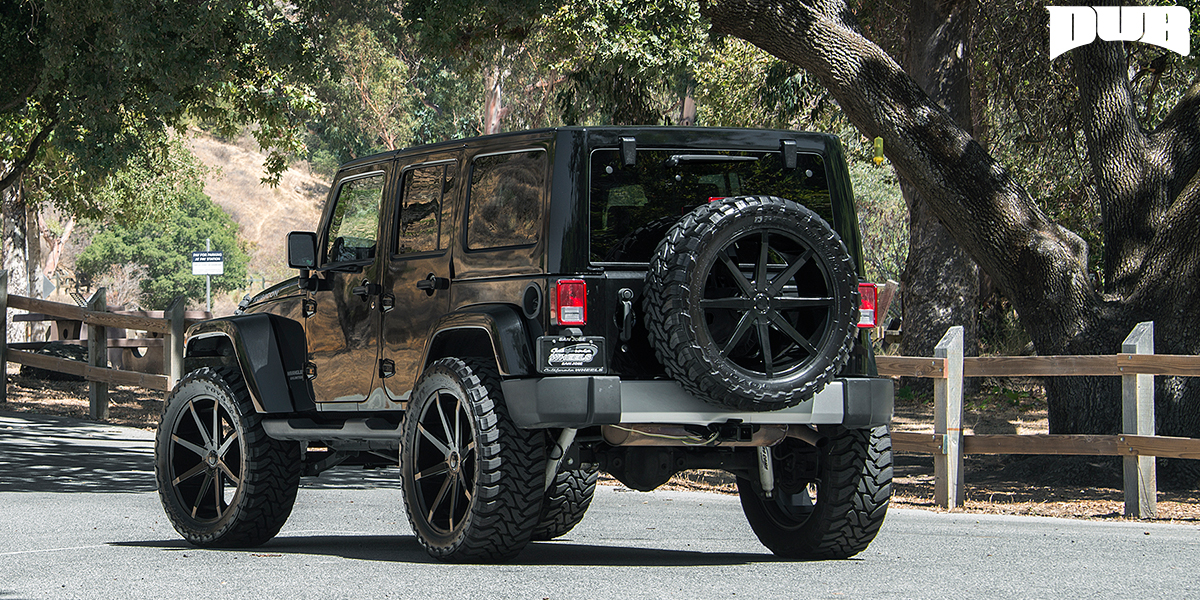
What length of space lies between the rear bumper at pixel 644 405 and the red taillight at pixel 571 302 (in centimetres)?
28

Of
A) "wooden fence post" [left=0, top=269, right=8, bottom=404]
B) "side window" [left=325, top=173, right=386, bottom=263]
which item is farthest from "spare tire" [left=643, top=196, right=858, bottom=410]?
"wooden fence post" [left=0, top=269, right=8, bottom=404]

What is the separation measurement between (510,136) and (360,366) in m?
1.72

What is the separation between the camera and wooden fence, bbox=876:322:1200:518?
1039 cm

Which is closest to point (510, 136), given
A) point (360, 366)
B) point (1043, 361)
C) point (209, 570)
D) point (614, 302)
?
point (614, 302)

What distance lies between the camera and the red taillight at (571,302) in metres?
6.51

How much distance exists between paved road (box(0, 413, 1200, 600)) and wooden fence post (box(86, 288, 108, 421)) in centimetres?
642

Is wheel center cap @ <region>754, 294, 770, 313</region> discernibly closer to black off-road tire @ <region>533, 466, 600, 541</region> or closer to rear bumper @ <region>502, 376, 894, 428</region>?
rear bumper @ <region>502, 376, 894, 428</region>

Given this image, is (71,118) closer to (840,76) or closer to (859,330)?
(840,76)

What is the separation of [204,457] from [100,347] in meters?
10.5

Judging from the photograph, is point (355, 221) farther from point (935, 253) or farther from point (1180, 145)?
point (935, 253)

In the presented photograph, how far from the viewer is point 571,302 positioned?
6.53m

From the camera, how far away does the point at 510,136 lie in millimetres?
7109

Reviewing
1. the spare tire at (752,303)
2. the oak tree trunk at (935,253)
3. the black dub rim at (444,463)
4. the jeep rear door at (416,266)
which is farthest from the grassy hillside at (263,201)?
the spare tire at (752,303)

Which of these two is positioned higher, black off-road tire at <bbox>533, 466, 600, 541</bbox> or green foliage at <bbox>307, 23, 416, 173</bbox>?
green foliage at <bbox>307, 23, 416, 173</bbox>
